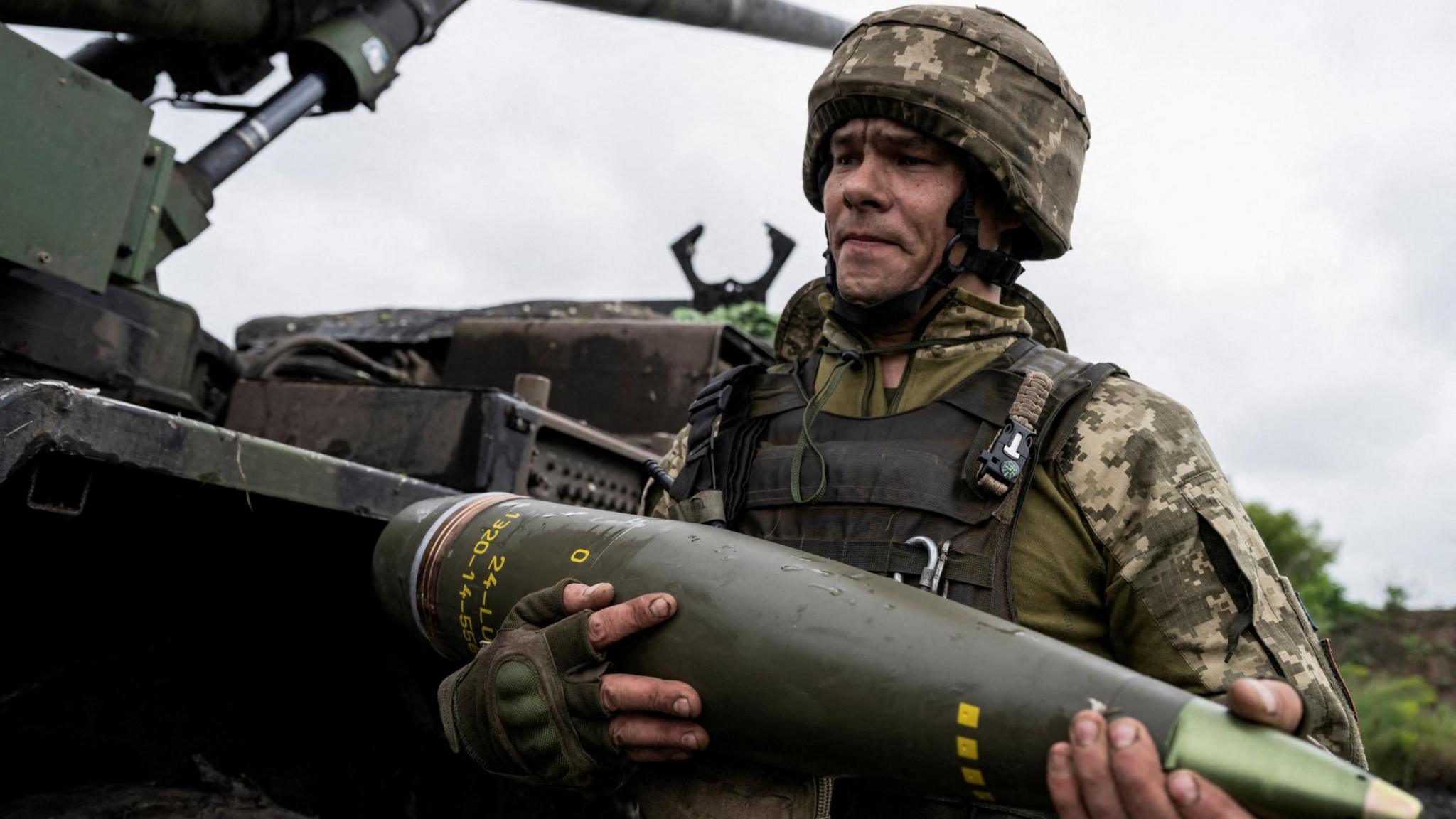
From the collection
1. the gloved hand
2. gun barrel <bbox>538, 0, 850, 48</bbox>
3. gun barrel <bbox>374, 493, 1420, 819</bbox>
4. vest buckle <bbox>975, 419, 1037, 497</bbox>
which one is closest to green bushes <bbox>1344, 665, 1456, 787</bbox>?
gun barrel <bbox>538, 0, 850, 48</bbox>

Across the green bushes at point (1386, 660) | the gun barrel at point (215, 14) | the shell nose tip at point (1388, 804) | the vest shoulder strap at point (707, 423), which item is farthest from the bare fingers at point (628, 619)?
the green bushes at point (1386, 660)

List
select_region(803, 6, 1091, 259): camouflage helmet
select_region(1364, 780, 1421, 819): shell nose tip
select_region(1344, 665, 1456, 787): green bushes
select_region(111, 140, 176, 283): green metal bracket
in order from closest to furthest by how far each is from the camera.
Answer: select_region(1364, 780, 1421, 819): shell nose tip < select_region(803, 6, 1091, 259): camouflage helmet < select_region(111, 140, 176, 283): green metal bracket < select_region(1344, 665, 1456, 787): green bushes

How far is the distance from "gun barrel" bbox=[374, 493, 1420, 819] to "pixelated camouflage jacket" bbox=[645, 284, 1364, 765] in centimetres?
29

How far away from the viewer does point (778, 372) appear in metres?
2.74

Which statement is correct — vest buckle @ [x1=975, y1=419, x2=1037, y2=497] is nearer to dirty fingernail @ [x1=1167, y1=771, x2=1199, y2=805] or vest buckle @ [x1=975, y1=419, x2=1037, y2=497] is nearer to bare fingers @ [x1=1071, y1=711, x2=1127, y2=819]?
bare fingers @ [x1=1071, y1=711, x2=1127, y2=819]

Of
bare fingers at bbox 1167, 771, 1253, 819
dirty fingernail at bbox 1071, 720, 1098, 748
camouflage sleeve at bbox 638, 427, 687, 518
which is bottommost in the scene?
bare fingers at bbox 1167, 771, 1253, 819

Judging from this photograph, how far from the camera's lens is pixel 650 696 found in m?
1.96

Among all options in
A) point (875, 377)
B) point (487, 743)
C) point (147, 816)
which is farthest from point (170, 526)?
point (875, 377)

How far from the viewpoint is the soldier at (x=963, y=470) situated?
1.98 meters

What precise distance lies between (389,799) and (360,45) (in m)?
3.63

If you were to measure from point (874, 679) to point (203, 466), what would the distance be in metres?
1.48

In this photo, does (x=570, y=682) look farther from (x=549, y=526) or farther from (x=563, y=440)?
(x=563, y=440)

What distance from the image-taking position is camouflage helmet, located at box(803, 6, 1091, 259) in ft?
8.00

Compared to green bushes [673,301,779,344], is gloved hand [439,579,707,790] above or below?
below
